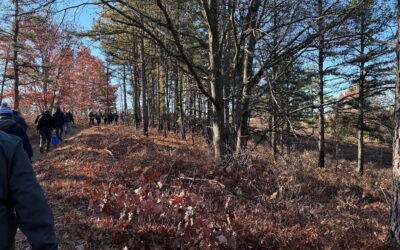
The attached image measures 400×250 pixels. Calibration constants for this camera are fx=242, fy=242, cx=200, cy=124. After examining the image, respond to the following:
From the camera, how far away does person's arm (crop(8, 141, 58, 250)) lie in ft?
5.07

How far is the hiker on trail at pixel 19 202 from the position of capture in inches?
60.1

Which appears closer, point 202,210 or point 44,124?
point 202,210

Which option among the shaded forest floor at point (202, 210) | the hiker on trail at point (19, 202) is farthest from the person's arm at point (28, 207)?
the shaded forest floor at point (202, 210)

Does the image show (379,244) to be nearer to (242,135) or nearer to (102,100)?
(242,135)

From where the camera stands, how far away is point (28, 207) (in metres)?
1.55

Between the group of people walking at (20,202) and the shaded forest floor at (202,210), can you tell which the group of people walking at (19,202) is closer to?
the group of people walking at (20,202)

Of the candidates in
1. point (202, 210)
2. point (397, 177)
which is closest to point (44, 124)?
point (202, 210)

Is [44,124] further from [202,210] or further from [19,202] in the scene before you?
[19,202]

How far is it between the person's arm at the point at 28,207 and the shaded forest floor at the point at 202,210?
82.9 inches

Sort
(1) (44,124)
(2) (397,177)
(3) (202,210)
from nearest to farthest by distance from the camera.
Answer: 1. (2) (397,177)
2. (3) (202,210)
3. (1) (44,124)

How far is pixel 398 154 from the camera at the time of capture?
356 centimetres

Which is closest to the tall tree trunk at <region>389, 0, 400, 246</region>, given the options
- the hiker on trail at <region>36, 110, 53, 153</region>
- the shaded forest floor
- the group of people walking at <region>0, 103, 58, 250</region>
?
the shaded forest floor

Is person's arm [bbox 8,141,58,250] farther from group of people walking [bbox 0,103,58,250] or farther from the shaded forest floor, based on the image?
the shaded forest floor

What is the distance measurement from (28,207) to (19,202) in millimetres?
64
